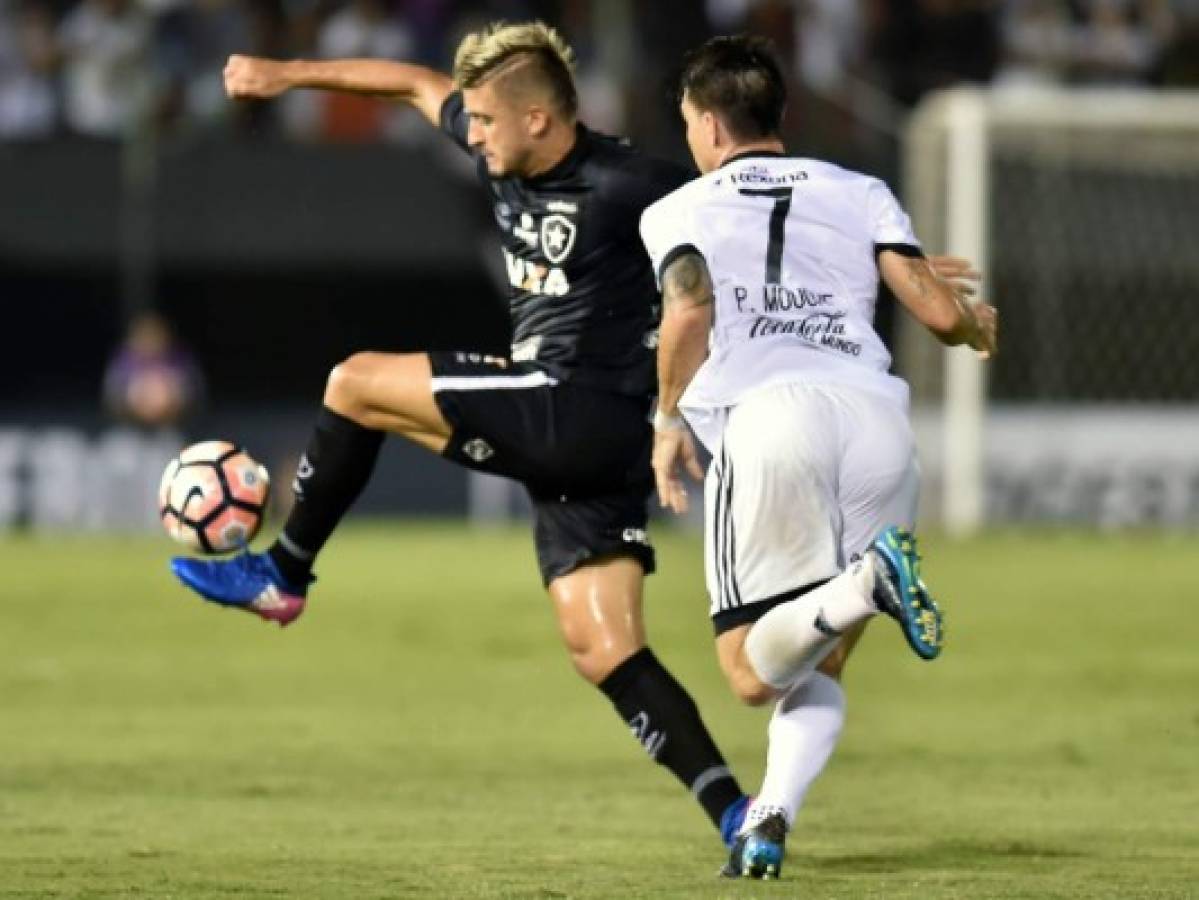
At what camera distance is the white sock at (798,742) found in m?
7.32

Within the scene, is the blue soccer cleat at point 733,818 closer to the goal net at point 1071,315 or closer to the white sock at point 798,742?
the white sock at point 798,742

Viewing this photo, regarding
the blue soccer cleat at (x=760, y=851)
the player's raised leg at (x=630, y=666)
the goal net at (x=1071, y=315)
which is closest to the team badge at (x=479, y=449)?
the player's raised leg at (x=630, y=666)

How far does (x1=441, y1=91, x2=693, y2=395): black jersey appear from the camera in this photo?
26.3 ft

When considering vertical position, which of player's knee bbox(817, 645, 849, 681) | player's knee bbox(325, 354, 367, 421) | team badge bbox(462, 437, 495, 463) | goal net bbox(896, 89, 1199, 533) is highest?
player's knee bbox(325, 354, 367, 421)

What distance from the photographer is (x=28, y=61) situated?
77.2 ft

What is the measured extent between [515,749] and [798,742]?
3824 mm

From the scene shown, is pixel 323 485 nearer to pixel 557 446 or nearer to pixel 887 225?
pixel 557 446

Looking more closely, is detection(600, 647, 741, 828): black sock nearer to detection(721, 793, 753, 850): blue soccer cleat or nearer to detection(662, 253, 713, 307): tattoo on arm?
detection(721, 793, 753, 850): blue soccer cleat

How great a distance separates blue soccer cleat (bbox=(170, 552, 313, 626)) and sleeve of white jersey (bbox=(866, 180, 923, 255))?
2041mm

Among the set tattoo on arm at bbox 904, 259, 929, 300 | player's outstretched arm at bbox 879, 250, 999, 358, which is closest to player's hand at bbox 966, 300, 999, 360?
player's outstretched arm at bbox 879, 250, 999, 358

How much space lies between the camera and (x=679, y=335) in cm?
716

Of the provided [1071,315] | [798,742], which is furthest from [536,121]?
[1071,315]

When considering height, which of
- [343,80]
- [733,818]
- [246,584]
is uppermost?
[343,80]

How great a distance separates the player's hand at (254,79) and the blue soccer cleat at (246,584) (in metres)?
1.40
